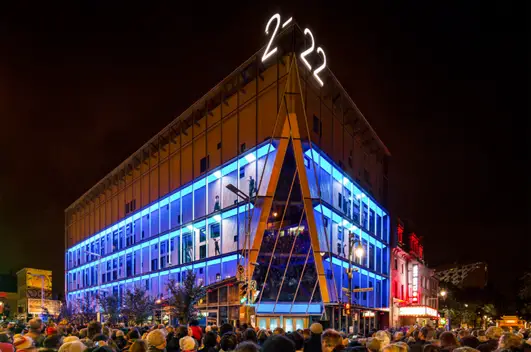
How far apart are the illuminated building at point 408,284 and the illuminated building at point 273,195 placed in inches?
83.1

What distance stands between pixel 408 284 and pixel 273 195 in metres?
30.5

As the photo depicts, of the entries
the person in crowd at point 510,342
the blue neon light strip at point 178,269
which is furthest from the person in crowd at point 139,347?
the blue neon light strip at point 178,269

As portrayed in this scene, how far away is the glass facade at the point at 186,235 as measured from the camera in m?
34.4

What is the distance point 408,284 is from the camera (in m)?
56.2

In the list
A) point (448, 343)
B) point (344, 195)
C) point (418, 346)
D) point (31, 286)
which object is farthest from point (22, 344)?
point (31, 286)

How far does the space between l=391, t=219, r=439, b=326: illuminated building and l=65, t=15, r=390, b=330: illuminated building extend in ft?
6.93

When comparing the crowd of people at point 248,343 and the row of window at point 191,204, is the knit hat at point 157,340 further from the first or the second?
the row of window at point 191,204

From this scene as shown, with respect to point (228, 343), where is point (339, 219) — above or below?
above

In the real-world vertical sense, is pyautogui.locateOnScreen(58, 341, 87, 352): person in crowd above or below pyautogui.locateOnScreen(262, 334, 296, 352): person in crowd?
below

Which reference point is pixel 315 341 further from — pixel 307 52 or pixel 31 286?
pixel 31 286

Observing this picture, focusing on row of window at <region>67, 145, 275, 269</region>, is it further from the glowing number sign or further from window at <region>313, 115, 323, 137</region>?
the glowing number sign

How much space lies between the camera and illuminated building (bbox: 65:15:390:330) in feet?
105

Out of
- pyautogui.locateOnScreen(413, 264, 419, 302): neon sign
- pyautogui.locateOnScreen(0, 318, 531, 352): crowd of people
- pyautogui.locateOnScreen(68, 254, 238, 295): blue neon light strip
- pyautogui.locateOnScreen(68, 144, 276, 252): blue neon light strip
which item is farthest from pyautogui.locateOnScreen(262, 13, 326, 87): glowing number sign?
pyautogui.locateOnScreen(413, 264, 419, 302): neon sign

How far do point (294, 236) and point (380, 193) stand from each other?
20.0 m
